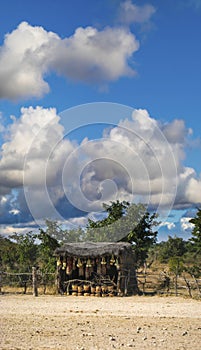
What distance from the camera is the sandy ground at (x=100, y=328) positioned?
34.0ft

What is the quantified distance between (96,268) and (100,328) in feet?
50.2

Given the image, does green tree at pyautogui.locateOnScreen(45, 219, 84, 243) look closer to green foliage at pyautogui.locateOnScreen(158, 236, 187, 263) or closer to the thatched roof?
the thatched roof

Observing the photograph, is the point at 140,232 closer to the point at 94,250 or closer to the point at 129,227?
the point at 129,227

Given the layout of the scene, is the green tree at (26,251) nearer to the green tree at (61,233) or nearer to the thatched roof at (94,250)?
the green tree at (61,233)

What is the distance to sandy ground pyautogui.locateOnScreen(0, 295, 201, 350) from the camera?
1038 centimetres

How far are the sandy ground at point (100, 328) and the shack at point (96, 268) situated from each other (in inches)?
299

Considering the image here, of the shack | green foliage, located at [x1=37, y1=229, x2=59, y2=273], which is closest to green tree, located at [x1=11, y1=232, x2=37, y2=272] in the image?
green foliage, located at [x1=37, y1=229, x2=59, y2=273]

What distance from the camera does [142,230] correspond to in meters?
36.3

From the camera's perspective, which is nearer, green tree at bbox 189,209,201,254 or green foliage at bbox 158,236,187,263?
green tree at bbox 189,209,201,254

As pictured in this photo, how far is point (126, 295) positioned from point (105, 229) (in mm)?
10776

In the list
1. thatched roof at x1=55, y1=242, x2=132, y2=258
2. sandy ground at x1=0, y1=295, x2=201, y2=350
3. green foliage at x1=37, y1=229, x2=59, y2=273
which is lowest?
sandy ground at x1=0, y1=295, x2=201, y2=350

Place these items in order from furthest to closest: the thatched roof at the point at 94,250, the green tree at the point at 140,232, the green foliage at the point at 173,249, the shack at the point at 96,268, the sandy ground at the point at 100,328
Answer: the green foliage at the point at 173,249 → the green tree at the point at 140,232 → the shack at the point at 96,268 → the thatched roof at the point at 94,250 → the sandy ground at the point at 100,328

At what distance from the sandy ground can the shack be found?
759cm

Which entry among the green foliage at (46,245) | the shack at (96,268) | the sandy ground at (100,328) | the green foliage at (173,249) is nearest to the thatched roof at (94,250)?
the shack at (96,268)
